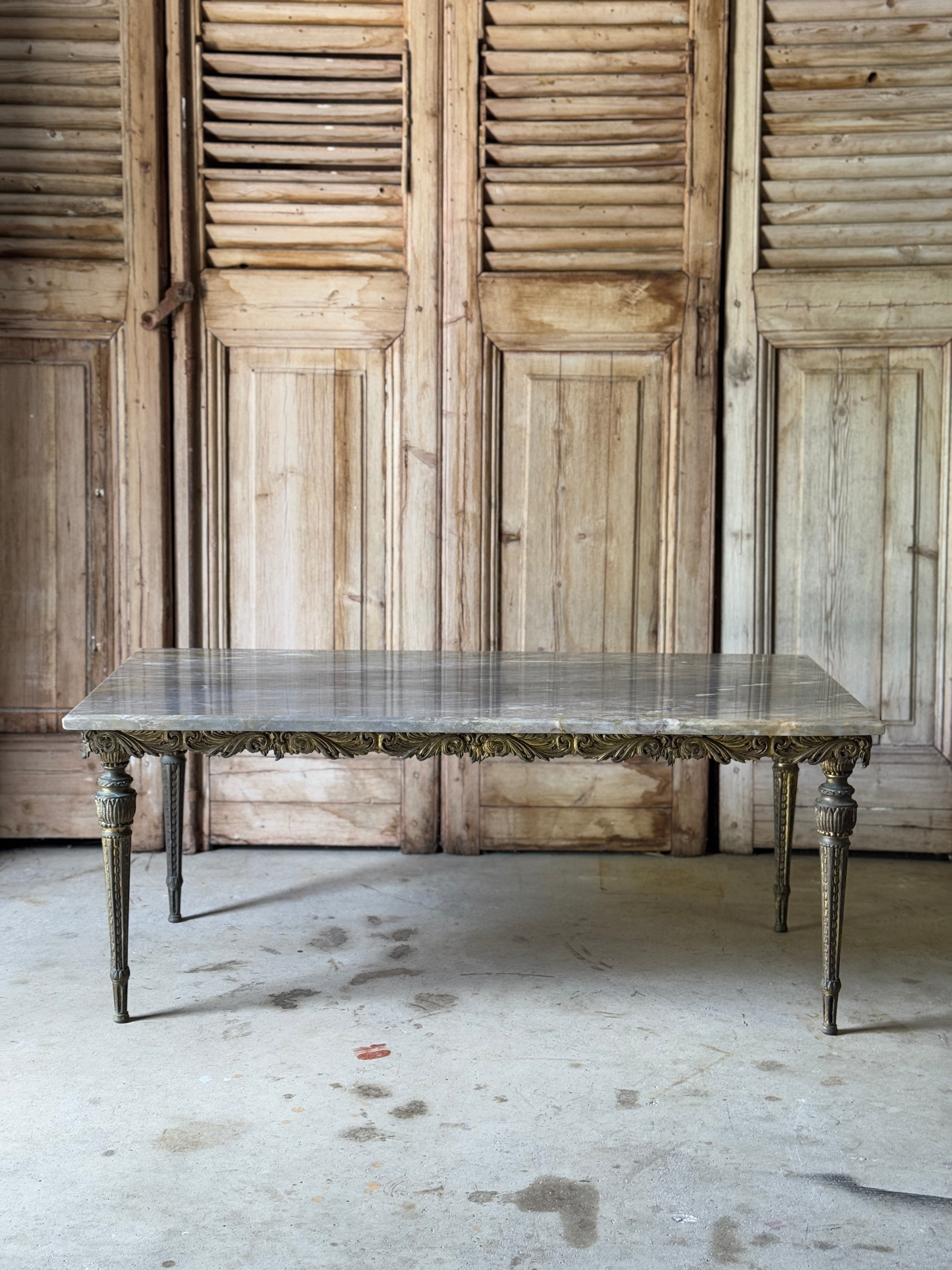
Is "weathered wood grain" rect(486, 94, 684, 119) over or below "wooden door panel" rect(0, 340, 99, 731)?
over

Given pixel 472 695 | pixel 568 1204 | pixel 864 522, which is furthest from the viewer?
pixel 864 522

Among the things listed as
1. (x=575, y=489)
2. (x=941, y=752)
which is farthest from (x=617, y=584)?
(x=941, y=752)

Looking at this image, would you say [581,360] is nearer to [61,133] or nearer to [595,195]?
[595,195]

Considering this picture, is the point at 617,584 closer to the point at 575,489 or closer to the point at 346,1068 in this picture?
the point at 575,489

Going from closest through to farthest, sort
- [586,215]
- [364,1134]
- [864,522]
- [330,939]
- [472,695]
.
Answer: [364,1134] < [472,695] < [330,939] < [586,215] < [864,522]

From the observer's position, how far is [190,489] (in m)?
4.29

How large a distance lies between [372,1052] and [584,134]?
3.05m

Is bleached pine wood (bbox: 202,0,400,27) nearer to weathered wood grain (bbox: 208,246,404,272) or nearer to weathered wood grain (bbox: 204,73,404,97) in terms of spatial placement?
weathered wood grain (bbox: 204,73,404,97)

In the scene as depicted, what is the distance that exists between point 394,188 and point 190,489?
4.16ft

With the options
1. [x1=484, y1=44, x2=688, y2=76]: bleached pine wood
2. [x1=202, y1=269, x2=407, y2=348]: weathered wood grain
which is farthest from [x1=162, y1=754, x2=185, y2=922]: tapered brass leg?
[x1=484, y1=44, x2=688, y2=76]: bleached pine wood

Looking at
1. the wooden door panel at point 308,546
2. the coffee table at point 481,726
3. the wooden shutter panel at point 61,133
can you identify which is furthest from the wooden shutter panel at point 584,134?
the coffee table at point 481,726

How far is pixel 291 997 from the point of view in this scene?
310cm

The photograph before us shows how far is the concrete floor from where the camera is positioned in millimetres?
2113

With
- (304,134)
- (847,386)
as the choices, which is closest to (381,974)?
(847,386)
